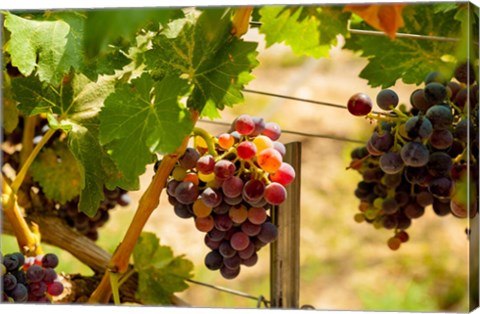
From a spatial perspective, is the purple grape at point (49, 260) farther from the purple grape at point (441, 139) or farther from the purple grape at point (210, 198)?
the purple grape at point (441, 139)

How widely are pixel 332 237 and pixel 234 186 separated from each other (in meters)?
1.96

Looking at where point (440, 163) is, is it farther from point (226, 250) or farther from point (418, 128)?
point (226, 250)

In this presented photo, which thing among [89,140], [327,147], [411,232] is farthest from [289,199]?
[327,147]

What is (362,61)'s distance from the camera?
11.0 ft

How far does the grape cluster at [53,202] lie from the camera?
1414 millimetres

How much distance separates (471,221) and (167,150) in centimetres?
37

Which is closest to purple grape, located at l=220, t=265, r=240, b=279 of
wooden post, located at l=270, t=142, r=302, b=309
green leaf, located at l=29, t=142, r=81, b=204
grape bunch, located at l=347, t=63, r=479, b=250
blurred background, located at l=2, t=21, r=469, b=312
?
wooden post, located at l=270, t=142, r=302, b=309

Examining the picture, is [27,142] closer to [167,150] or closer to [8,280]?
[8,280]

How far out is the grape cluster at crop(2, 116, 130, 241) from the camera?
141cm

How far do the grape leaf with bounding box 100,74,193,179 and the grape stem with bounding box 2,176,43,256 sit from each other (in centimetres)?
22

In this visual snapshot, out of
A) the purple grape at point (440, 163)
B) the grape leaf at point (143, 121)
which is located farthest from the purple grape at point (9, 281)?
the purple grape at point (440, 163)

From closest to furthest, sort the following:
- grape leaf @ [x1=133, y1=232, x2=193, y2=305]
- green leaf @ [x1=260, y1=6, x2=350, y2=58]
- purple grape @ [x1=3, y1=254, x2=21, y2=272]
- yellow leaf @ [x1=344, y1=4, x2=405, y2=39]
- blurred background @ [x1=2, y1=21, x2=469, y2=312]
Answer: yellow leaf @ [x1=344, y1=4, x2=405, y2=39], green leaf @ [x1=260, y1=6, x2=350, y2=58], purple grape @ [x1=3, y1=254, x2=21, y2=272], grape leaf @ [x1=133, y1=232, x2=193, y2=305], blurred background @ [x1=2, y1=21, x2=469, y2=312]

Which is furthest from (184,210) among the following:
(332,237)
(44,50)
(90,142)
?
(332,237)

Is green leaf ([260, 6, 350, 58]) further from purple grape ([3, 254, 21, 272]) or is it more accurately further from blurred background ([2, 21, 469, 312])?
blurred background ([2, 21, 469, 312])
